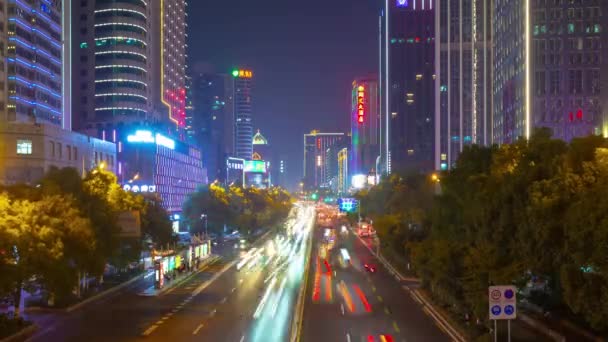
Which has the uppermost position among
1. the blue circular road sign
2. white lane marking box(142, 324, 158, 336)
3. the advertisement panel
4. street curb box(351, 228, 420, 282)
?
the advertisement panel

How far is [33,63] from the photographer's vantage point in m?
118

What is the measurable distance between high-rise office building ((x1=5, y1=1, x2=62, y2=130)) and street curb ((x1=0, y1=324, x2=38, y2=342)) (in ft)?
226

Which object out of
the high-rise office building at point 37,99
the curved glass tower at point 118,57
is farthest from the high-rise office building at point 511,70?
the curved glass tower at point 118,57

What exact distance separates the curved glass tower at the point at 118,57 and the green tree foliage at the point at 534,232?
111m

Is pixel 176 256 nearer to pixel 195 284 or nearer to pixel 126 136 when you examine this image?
pixel 195 284

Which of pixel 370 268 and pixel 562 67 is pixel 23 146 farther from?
pixel 562 67

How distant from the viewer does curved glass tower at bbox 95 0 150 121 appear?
500 ft

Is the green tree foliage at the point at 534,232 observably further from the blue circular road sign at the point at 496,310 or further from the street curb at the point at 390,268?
the street curb at the point at 390,268

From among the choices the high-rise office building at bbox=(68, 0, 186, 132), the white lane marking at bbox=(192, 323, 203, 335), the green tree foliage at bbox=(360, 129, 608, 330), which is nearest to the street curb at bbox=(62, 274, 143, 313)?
the white lane marking at bbox=(192, 323, 203, 335)

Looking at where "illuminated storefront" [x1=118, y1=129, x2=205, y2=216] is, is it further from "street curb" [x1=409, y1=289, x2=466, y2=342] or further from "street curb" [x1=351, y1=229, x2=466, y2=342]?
"street curb" [x1=409, y1=289, x2=466, y2=342]

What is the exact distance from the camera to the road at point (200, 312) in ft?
123

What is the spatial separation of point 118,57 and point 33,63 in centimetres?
3588

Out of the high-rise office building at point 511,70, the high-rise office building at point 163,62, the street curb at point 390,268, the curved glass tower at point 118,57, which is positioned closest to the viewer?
the street curb at point 390,268

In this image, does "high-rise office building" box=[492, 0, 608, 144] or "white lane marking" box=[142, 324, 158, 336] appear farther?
"high-rise office building" box=[492, 0, 608, 144]
